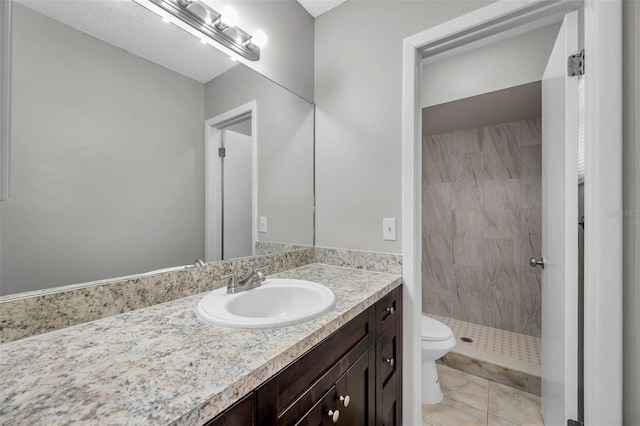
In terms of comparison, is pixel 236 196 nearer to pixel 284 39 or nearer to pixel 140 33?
pixel 140 33

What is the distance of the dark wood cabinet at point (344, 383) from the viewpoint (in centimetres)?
57

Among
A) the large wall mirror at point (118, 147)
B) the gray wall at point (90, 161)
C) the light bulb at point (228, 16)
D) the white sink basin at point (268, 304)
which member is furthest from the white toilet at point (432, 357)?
the light bulb at point (228, 16)

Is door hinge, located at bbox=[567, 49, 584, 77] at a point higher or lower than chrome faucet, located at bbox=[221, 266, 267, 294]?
higher

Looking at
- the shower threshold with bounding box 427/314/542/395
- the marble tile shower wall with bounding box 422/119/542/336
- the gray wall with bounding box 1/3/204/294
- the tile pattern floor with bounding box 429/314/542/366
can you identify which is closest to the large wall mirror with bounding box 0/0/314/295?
the gray wall with bounding box 1/3/204/294

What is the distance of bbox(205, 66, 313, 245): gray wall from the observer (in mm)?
1356

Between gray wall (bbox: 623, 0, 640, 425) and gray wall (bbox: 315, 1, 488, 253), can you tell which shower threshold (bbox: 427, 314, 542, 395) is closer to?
gray wall (bbox: 623, 0, 640, 425)

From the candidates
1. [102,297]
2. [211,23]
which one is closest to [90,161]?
[102,297]

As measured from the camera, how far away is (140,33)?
915 millimetres

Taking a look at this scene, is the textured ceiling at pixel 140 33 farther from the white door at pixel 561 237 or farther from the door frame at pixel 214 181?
the white door at pixel 561 237

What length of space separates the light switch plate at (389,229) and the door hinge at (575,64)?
925 mm

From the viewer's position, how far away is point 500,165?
2.60 m

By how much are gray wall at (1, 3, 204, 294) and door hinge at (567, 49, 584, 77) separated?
1536mm

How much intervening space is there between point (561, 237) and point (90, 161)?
1.84m

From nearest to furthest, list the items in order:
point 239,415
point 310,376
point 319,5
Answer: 1. point 239,415
2. point 310,376
3. point 319,5
